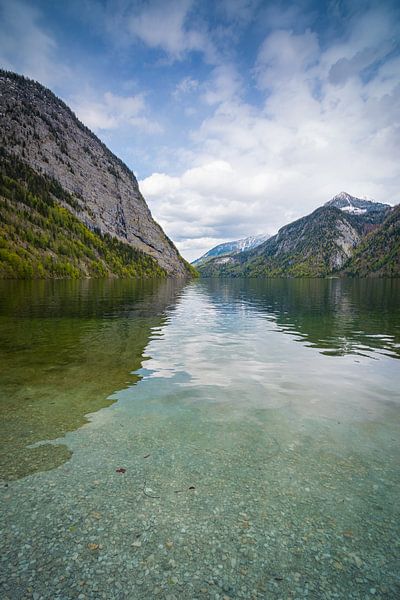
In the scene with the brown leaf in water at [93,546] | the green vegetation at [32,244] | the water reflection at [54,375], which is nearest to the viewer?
the brown leaf in water at [93,546]

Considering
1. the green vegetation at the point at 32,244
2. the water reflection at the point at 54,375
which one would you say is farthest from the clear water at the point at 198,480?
the green vegetation at the point at 32,244

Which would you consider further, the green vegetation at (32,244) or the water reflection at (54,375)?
the green vegetation at (32,244)

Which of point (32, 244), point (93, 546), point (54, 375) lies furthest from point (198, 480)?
point (32, 244)

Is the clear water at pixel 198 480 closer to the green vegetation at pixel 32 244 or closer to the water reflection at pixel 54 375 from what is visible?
the water reflection at pixel 54 375

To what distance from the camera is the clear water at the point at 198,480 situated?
205 inches

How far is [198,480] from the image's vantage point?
7.92 m

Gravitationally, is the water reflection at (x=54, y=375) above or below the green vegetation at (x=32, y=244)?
below

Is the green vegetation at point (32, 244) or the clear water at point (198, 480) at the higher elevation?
the green vegetation at point (32, 244)

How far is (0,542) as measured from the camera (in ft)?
18.9

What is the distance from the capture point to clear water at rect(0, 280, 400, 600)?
205 inches

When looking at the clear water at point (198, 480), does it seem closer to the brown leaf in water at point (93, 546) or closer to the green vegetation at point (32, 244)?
the brown leaf in water at point (93, 546)

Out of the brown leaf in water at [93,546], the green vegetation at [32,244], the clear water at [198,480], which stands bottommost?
the clear water at [198,480]

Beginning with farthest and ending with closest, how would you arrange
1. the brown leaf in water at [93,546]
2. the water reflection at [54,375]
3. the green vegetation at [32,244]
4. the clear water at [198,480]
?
the green vegetation at [32,244] → the water reflection at [54,375] → the brown leaf in water at [93,546] → the clear water at [198,480]

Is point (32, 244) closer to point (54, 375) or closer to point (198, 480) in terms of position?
point (54, 375)
